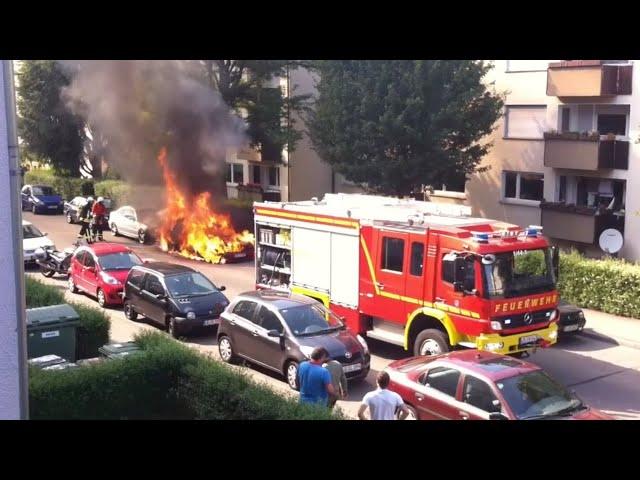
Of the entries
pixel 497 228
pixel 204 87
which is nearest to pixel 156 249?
pixel 204 87

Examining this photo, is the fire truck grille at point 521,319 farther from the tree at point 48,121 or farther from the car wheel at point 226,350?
the tree at point 48,121

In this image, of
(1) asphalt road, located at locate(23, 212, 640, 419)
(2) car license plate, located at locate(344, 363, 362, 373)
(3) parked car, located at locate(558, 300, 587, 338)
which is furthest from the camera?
(3) parked car, located at locate(558, 300, 587, 338)

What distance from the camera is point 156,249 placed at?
26844 mm

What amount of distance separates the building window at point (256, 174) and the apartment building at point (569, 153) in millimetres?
12500

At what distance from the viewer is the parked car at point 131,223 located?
27766mm

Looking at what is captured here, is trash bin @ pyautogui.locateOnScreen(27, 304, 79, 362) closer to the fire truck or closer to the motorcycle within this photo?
the fire truck

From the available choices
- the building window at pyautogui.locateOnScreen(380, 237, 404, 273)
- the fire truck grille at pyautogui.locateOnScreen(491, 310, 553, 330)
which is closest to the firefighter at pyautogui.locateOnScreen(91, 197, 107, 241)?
the building window at pyautogui.locateOnScreen(380, 237, 404, 273)

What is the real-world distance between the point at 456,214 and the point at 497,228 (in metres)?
1.41

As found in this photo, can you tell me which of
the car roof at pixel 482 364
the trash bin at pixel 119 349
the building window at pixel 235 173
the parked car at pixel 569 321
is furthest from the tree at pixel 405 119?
the building window at pixel 235 173

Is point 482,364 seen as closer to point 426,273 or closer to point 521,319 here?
point 521,319

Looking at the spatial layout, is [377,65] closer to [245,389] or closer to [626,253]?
[626,253]

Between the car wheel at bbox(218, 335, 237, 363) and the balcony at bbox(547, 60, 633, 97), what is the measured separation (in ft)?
41.5

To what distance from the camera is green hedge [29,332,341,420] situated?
8.04 metres

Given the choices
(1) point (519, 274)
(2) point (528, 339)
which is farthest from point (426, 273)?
(2) point (528, 339)
